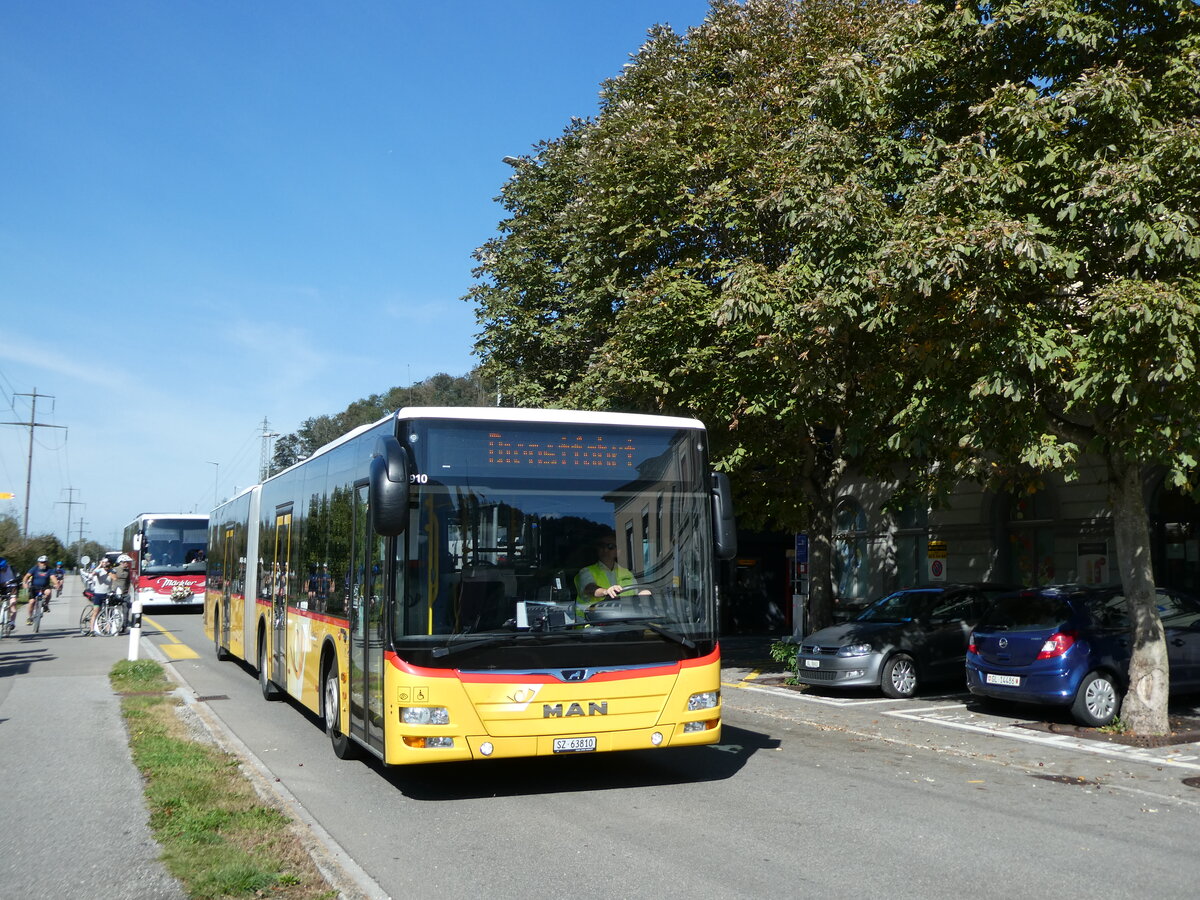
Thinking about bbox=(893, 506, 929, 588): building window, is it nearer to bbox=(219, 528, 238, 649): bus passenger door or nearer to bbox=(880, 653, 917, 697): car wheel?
bbox=(880, 653, 917, 697): car wheel

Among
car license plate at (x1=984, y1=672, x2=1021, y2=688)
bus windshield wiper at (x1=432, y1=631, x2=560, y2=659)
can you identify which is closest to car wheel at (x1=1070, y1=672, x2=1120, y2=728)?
car license plate at (x1=984, y1=672, x2=1021, y2=688)

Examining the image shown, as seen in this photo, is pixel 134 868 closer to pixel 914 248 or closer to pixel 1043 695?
pixel 914 248

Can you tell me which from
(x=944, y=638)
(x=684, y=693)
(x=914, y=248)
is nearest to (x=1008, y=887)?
(x=684, y=693)

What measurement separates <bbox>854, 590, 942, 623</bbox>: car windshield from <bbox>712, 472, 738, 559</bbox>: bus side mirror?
8.11m

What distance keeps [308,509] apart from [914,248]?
23.2 feet

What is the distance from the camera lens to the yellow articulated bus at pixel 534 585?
8.00 meters

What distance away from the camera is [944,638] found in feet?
52.5

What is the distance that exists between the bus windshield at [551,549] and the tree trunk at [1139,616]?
18.7 feet

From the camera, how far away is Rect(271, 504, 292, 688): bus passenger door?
13.5 m

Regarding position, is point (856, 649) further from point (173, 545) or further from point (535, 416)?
point (173, 545)

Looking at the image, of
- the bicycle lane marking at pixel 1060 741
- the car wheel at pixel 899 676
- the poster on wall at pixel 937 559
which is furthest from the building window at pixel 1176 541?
the bicycle lane marking at pixel 1060 741

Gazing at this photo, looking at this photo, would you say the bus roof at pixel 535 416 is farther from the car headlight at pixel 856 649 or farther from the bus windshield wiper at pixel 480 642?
the car headlight at pixel 856 649

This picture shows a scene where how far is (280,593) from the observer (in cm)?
1384

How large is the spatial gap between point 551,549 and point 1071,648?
7.05 meters
